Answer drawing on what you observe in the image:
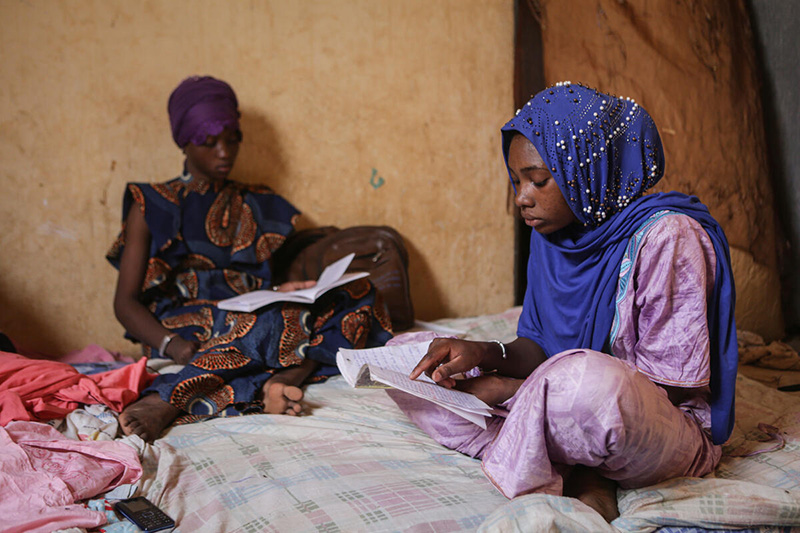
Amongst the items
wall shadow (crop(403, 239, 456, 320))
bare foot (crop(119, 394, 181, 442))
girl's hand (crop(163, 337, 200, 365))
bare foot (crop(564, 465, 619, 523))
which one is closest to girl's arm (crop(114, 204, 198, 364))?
girl's hand (crop(163, 337, 200, 365))

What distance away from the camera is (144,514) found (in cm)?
136

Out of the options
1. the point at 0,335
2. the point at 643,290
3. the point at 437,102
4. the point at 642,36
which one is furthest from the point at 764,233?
the point at 0,335

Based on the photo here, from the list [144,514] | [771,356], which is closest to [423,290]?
[771,356]

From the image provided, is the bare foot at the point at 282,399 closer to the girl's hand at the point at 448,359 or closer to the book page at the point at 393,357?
the book page at the point at 393,357

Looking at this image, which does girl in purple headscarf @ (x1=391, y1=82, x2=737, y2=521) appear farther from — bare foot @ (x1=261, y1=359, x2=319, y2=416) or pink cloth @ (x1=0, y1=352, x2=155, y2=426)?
pink cloth @ (x1=0, y1=352, x2=155, y2=426)

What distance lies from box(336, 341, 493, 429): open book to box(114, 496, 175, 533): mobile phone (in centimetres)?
49

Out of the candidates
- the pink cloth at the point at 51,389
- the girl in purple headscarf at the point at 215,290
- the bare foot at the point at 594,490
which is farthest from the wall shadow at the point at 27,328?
the bare foot at the point at 594,490

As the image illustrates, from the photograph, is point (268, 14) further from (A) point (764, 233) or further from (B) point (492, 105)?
(A) point (764, 233)

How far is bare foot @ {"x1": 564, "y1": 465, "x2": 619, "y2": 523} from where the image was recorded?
132 cm

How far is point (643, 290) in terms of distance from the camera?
138 cm

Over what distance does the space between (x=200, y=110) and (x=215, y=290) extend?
0.73 meters

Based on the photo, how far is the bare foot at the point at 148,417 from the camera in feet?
5.84

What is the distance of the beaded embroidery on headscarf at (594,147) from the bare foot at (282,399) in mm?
1034

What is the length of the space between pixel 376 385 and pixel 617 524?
58 cm
